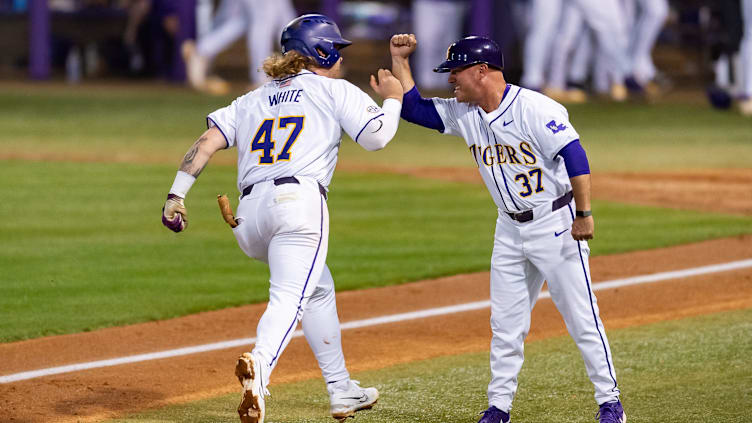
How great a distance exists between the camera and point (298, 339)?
6.81 m

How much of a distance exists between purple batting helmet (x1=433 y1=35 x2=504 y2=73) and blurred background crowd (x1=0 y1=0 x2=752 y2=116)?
12902mm

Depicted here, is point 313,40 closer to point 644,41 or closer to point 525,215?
point 525,215

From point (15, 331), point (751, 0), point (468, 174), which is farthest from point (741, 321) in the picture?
point (751, 0)

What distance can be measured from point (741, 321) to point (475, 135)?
2.75 meters

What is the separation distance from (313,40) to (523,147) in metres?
0.97

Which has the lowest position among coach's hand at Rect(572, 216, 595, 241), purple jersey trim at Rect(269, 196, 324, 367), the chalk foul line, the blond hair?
the chalk foul line

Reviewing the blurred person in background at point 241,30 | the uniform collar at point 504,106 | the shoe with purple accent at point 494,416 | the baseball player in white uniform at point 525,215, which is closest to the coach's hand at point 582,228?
the baseball player in white uniform at point 525,215

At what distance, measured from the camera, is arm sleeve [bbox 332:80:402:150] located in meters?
4.79

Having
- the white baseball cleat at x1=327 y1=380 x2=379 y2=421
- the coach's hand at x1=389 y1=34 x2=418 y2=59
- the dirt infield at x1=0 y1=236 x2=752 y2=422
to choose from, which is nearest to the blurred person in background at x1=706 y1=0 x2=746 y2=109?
the dirt infield at x1=0 y1=236 x2=752 y2=422

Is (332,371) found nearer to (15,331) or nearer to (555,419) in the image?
(555,419)

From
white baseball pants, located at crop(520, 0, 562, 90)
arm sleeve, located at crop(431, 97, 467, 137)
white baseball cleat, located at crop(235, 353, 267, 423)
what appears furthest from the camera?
white baseball pants, located at crop(520, 0, 562, 90)

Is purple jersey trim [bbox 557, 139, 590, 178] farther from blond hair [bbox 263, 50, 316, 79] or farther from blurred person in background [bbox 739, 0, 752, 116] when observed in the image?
blurred person in background [bbox 739, 0, 752, 116]

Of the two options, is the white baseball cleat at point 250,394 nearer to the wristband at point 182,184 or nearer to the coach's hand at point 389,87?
the wristband at point 182,184

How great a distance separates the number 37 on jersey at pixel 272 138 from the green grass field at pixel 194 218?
8.88ft
